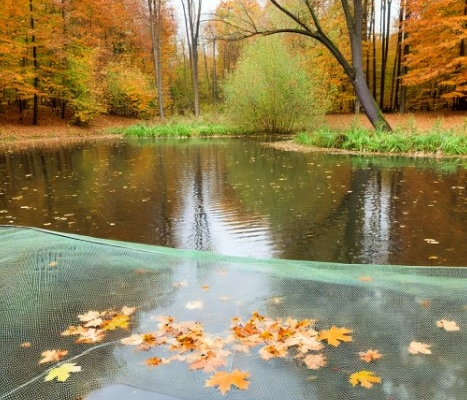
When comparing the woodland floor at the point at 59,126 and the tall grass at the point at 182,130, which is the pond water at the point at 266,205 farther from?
the woodland floor at the point at 59,126

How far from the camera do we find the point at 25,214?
6688 mm

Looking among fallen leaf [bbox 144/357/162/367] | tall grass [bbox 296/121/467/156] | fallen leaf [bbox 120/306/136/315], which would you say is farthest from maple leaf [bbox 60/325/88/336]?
tall grass [bbox 296/121/467/156]

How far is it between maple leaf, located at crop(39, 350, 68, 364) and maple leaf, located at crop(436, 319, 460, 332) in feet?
7.12

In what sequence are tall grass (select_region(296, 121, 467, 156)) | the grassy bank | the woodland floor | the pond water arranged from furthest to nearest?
the grassy bank
the woodland floor
tall grass (select_region(296, 121, 467, 156))
the pond water

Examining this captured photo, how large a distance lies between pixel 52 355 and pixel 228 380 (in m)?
1.02

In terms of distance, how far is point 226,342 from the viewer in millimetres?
2373

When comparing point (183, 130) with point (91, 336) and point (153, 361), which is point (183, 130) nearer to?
point (91, 336)

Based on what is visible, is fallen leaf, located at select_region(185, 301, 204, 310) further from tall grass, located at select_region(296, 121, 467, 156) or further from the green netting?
tall grass, located at select_region(296, 121, 467, 156)

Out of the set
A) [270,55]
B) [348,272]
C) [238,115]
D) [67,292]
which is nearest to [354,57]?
[270,55]

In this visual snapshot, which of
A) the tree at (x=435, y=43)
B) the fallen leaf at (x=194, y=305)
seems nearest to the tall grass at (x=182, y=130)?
the tree at (x=435, y=43)

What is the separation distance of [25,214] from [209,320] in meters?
5.22

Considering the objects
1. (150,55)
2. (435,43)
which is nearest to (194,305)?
(435,43)

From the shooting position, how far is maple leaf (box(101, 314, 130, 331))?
2594 mm

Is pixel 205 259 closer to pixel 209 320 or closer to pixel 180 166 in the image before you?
pixel 209 320
